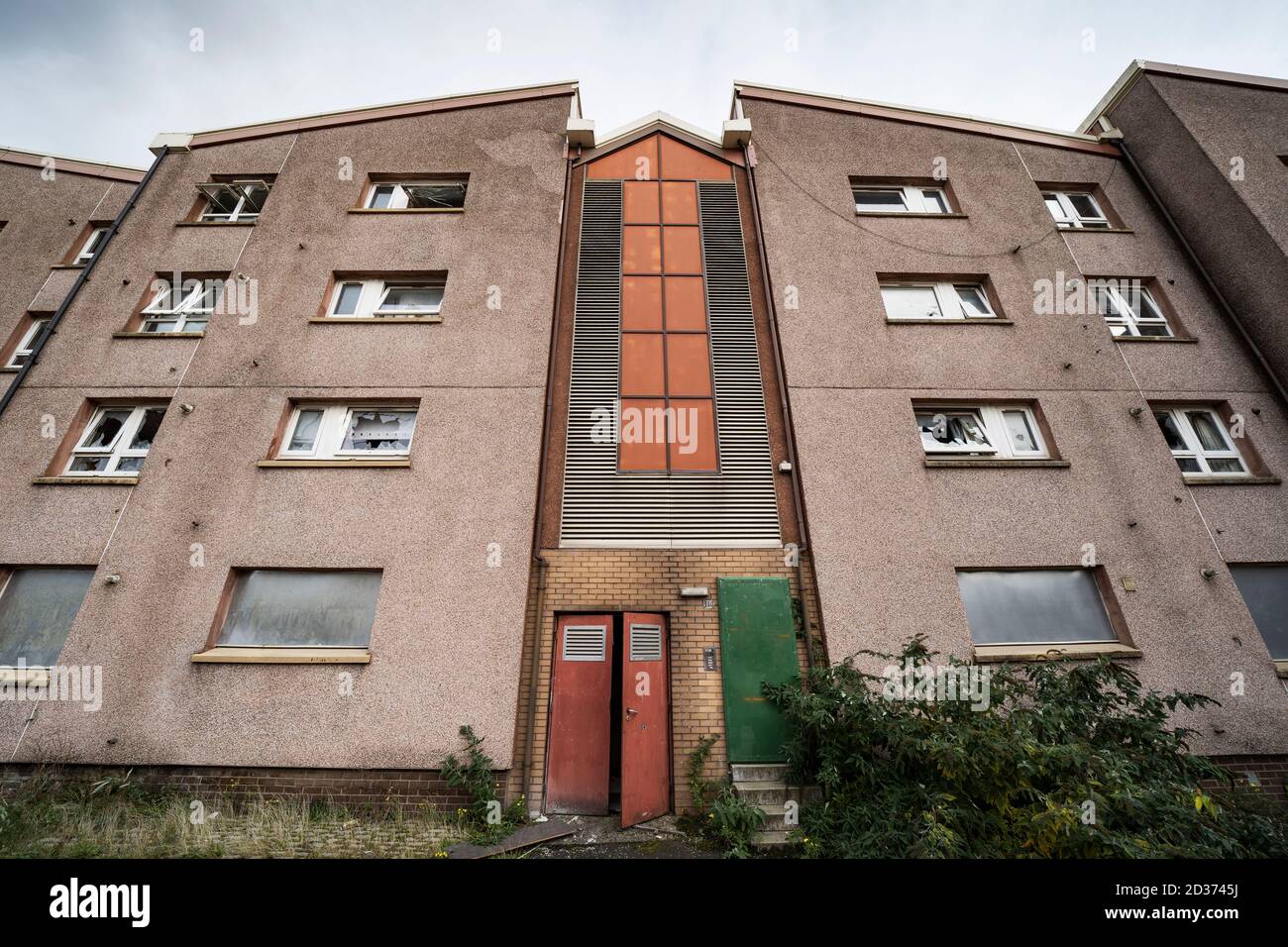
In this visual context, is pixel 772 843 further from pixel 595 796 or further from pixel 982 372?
pixel 982 372

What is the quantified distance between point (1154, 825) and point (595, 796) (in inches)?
204

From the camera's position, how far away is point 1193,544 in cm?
734

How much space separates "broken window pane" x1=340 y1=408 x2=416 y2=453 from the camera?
26.3ft

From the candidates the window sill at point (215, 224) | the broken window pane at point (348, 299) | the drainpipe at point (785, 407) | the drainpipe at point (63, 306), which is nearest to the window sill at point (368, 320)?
the broken window pane at point (348, 299)

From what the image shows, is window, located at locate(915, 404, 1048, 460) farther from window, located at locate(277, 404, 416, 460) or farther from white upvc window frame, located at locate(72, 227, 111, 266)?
white upvc window frame, located at locate(72, 227, 111, 266)

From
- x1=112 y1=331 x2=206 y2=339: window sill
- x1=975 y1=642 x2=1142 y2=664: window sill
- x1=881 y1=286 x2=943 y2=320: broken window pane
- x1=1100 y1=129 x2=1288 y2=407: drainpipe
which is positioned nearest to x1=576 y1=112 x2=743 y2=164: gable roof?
x1=881 y1=286 x2=943 y2=320: broken window pane

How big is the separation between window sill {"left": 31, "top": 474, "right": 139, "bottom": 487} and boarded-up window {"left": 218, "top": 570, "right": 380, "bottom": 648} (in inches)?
92.8

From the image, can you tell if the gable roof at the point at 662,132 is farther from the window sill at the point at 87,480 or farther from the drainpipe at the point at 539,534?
the window sill at the point at 87,480

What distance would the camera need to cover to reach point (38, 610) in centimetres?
699

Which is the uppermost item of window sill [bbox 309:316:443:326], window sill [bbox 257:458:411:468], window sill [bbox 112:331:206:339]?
window sill [bbox 309:316:443:326]

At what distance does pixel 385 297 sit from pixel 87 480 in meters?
4.99

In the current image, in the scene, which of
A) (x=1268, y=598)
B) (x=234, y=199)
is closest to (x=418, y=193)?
(x=234, y=199)

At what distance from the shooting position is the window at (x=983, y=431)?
8.21 metres
